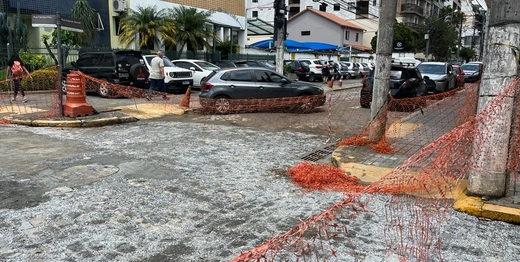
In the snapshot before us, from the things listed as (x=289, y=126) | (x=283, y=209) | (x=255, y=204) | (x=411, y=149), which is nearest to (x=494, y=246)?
(x=283, y=209)

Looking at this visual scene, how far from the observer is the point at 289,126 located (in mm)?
11445

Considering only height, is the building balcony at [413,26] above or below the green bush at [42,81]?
above

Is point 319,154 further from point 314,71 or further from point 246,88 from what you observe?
point 314,71

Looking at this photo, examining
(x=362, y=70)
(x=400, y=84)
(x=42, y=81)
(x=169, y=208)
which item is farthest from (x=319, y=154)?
(x=362, y=70)

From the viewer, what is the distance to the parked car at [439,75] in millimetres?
20203

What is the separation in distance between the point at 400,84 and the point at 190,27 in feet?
59.2

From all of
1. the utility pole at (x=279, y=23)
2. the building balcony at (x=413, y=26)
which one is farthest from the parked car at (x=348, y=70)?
the building balcony at (x=413, y=26)

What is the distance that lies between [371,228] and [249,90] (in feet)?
30.2

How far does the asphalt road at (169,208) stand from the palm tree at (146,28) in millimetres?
19052

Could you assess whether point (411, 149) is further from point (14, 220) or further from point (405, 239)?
point (14, 220)

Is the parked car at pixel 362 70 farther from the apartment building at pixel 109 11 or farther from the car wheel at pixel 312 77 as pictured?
the apartment building at pixel 109 11

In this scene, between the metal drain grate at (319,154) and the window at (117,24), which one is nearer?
the metal drain grate at (319,154)

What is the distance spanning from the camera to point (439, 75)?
2072 cm

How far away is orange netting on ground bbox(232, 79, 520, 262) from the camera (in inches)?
157
